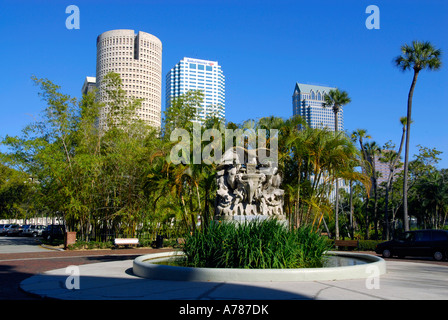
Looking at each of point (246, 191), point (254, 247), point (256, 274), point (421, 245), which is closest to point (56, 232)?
point (246, 191)

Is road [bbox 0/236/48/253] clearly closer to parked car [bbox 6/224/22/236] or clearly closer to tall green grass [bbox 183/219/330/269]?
parked car [bbox 6/224/22/236]

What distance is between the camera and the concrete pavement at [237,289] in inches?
275

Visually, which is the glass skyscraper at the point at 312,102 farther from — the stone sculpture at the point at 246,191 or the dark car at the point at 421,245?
the stone sculpture at the point at 246,191

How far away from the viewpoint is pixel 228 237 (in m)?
9.79

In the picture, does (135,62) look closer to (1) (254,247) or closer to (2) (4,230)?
(2) (4,230)

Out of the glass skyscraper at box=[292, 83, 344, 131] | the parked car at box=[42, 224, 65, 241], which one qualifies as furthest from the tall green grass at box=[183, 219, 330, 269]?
the glass skyscraper at box=[292, 83, 344, 131]

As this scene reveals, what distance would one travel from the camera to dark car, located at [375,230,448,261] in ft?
57.4

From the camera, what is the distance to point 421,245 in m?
18.0

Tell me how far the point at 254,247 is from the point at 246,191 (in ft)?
13.6

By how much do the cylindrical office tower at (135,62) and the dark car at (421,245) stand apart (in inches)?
5396

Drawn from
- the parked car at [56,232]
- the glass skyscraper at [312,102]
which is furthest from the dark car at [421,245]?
the glass skyscraper at [312,102]

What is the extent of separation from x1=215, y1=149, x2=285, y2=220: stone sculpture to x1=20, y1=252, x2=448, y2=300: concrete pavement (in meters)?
4.45
